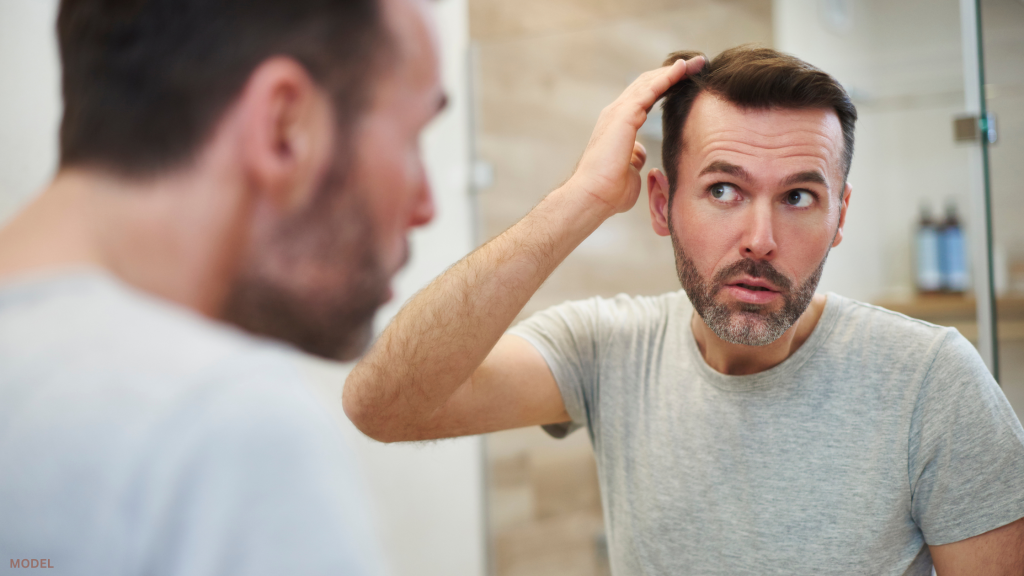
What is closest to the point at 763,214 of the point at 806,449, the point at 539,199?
the point at 806,449

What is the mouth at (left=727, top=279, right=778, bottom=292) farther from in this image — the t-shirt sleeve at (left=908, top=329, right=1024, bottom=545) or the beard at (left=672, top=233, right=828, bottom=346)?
the t-shirt sleeve at (left=908, top=329, right=1024, bottom=545)

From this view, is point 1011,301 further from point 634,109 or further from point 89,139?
point 89,139

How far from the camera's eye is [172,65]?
1.32 ft

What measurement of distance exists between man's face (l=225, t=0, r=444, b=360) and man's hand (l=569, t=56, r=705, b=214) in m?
0.44

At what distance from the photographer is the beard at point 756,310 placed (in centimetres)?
85

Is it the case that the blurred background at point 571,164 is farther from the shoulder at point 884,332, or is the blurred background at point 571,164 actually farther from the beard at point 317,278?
the beard at point 317,278

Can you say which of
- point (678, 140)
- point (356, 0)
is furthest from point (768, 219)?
point (356, 0)

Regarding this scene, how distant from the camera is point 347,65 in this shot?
422 mm

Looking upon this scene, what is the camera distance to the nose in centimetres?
83

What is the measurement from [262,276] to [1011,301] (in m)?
1.28

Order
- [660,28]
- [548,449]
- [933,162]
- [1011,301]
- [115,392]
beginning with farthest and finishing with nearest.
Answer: [548,449] < [660,28] < [933,162] < [1011,301] < [115,392]

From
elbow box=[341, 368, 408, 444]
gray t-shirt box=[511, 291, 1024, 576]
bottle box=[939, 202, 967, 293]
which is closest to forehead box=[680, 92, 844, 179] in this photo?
gray t-shirt box=[511, 291, 1024, 576]

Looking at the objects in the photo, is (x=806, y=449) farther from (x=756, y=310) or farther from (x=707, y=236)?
(x=707, y=236)

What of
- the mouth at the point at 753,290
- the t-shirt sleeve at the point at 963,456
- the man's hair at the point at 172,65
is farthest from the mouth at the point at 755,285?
the man's hair at the point at 172,65
